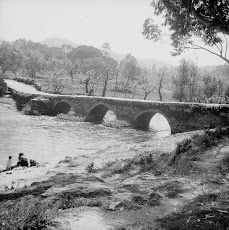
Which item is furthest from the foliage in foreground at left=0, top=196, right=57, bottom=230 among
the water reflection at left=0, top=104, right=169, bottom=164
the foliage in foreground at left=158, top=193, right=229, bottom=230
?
the water reflection at left=0, top=104, right=169, bottom=164

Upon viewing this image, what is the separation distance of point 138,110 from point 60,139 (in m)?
13.6

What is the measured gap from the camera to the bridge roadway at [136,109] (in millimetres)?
27984

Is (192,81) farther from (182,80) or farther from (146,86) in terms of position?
(146,86)

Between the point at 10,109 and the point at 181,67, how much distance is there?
40.6m

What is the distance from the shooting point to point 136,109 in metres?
37.1

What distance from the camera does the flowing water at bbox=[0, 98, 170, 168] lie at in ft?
68.7

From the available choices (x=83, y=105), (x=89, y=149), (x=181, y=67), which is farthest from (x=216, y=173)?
(x=181, y=67)

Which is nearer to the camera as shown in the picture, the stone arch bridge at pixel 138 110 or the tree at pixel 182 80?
the stone arch bridge at pixel 138 110

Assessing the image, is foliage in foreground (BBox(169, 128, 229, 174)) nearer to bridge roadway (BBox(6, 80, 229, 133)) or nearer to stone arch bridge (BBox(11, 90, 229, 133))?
stone arch bridge (BBox(11, 90, 229, 133))

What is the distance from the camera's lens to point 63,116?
1735 inches

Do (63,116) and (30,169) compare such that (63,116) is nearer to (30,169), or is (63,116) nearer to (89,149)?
(89,149)

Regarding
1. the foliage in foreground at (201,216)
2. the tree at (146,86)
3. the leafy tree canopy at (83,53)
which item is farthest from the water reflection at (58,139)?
the leafy tree canopy at (83,53)

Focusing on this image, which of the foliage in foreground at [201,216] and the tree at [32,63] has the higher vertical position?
the tree at [32,63]

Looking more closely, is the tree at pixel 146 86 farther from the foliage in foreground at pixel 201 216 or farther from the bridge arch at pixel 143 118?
the foliage in foreground at pixel 201 216
